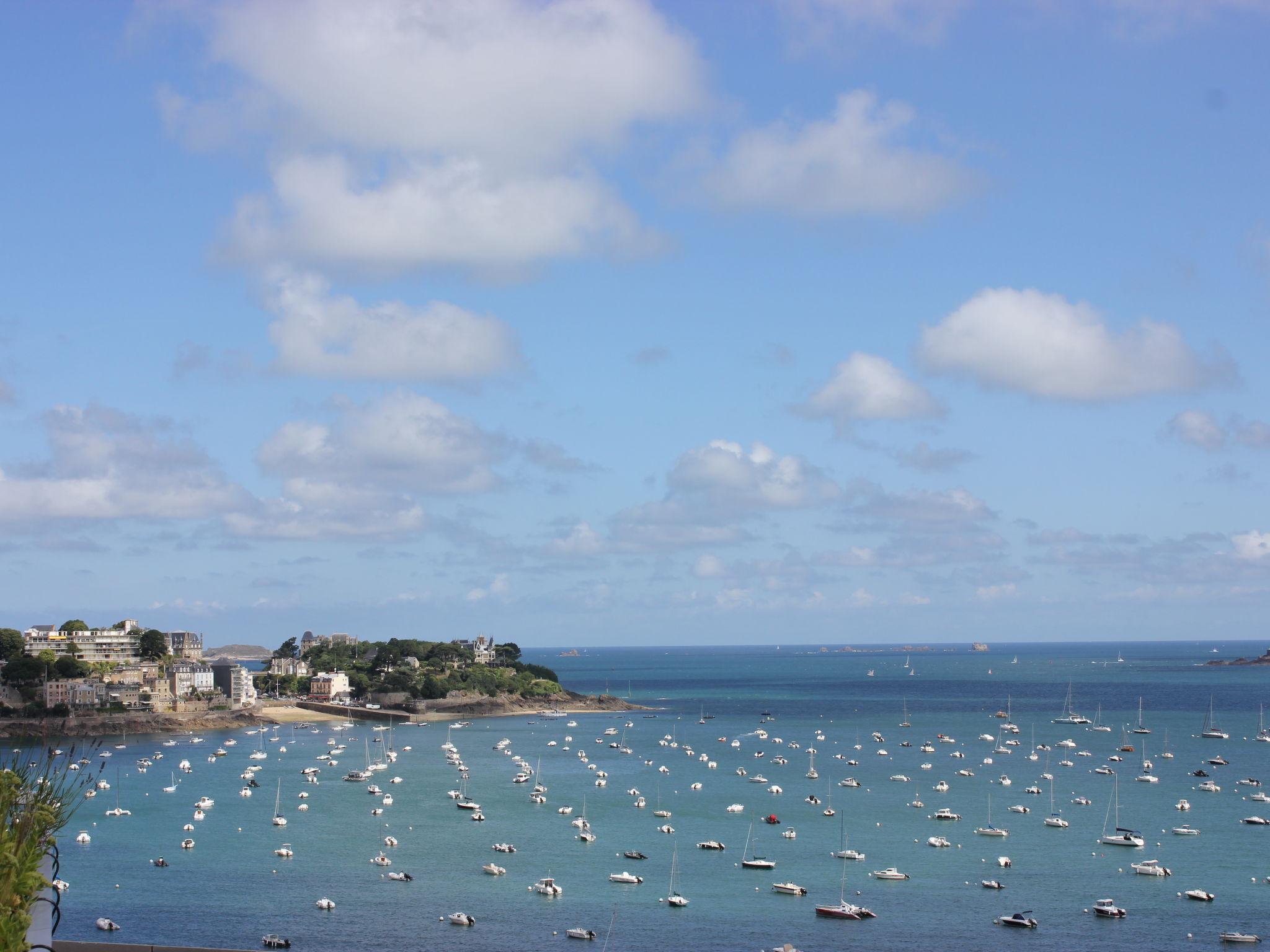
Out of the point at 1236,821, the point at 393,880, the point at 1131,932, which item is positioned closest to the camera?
the point at 1131,932

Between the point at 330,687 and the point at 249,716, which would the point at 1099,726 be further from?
the point at 330,687

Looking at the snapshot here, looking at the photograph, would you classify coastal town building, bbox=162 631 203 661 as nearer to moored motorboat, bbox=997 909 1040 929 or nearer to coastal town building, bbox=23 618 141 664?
coastal town building, bbox=23 618 141 664

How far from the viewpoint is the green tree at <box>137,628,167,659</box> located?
434 ft

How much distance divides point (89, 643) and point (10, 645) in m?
12.7

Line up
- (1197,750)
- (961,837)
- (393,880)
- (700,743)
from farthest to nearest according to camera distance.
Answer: (700,743)
(1197,750)
(961,837)
(393,880)

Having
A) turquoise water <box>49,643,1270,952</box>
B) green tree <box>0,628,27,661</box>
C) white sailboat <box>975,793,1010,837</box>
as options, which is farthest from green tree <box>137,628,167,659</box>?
white sailboat <box>975,793,1010,837</box>

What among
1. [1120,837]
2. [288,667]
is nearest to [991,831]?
[1120,837]

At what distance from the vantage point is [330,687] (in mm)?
142375

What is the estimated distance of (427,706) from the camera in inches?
5059

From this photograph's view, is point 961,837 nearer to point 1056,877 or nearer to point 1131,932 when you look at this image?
point 1056,877

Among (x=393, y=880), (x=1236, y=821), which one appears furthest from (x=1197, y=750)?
(x=393, y=880)

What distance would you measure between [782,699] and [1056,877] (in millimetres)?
113216

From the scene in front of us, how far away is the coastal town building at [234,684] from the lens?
126625 millimetres

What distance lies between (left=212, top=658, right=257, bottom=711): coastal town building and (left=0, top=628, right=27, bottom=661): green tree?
18.9m
